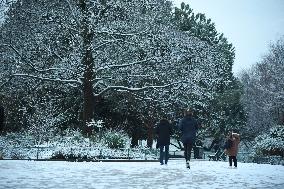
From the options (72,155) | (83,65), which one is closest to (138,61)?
(83,65)

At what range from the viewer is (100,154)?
18000mm

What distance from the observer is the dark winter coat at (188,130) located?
13.6 metres

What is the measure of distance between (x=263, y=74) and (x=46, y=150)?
49.0 m

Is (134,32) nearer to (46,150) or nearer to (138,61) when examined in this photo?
(138,61)

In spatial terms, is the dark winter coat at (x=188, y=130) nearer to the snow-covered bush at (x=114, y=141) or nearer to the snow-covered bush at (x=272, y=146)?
the snow-covered bush at (x=114, y=141)

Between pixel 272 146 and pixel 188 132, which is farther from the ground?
pixel 272 146

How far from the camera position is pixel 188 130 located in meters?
13.7

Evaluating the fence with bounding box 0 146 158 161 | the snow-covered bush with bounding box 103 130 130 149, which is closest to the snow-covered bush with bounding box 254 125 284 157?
the fence with bounding box 0 146 158 161

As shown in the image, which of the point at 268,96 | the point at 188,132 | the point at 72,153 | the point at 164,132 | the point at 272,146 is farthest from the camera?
the point at 268,96

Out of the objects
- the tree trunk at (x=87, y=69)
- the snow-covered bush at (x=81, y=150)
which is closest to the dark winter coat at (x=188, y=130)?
the snow-covered bush at (x=81, y=150)

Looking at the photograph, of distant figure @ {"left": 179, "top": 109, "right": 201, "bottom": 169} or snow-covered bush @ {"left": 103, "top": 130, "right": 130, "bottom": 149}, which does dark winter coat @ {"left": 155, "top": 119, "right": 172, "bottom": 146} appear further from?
snow-covered bush @ {"left": 103, "top": 130, "right": 130, "bottom": 149}

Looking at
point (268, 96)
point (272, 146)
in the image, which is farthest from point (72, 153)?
point (268, 96)

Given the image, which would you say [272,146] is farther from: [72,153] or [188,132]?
[188,132]

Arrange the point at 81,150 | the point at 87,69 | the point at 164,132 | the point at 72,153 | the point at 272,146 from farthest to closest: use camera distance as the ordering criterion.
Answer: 1. the point at 272,146
2. the point at 87,69
3. the point at 81,150
4. the point at 72,153
5. the point at 164,132
